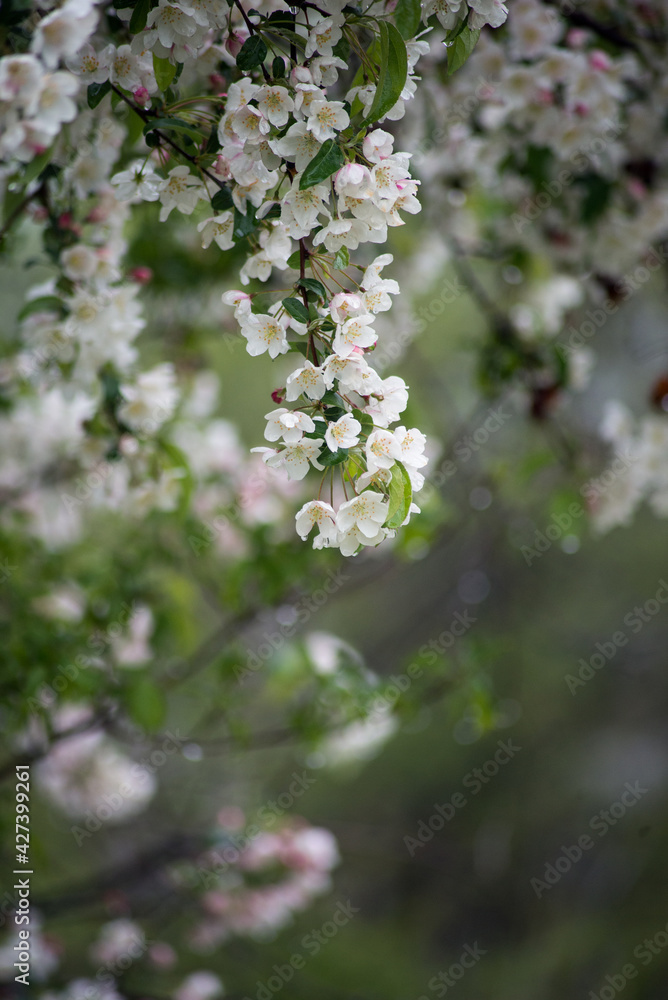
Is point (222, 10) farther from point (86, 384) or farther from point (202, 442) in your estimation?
point (202, 442)

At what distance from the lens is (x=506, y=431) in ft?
12.0

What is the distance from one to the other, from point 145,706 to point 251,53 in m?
1.19

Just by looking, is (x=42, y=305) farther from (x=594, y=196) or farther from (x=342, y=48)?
(x=594, y=196)

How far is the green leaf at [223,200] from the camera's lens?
89 cm

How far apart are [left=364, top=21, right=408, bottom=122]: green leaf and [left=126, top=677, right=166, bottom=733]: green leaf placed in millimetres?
1189

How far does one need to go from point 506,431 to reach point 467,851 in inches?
94.9

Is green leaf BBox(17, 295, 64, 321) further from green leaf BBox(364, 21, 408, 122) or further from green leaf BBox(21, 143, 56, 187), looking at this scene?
green leaf BBox(364, 21, 408, 122)

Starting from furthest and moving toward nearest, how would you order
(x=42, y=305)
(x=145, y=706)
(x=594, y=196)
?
(x=594, y=196)
(x=145, y=706)
(x=42, y=305)

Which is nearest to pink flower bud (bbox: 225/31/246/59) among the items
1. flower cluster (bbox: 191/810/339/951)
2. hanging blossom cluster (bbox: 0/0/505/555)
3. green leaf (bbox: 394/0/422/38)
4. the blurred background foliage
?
hanging blossom cluster (bbox: 0/0/505/555)

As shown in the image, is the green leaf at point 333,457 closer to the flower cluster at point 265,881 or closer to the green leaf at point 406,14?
the green leaf at point 406,14

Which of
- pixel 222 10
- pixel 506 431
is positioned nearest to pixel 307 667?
pixel 222 10

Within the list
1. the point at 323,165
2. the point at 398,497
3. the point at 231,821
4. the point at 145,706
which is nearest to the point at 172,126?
the point at 323,165

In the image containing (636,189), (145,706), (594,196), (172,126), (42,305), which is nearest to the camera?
(172,126)

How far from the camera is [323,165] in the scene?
0.77 m
